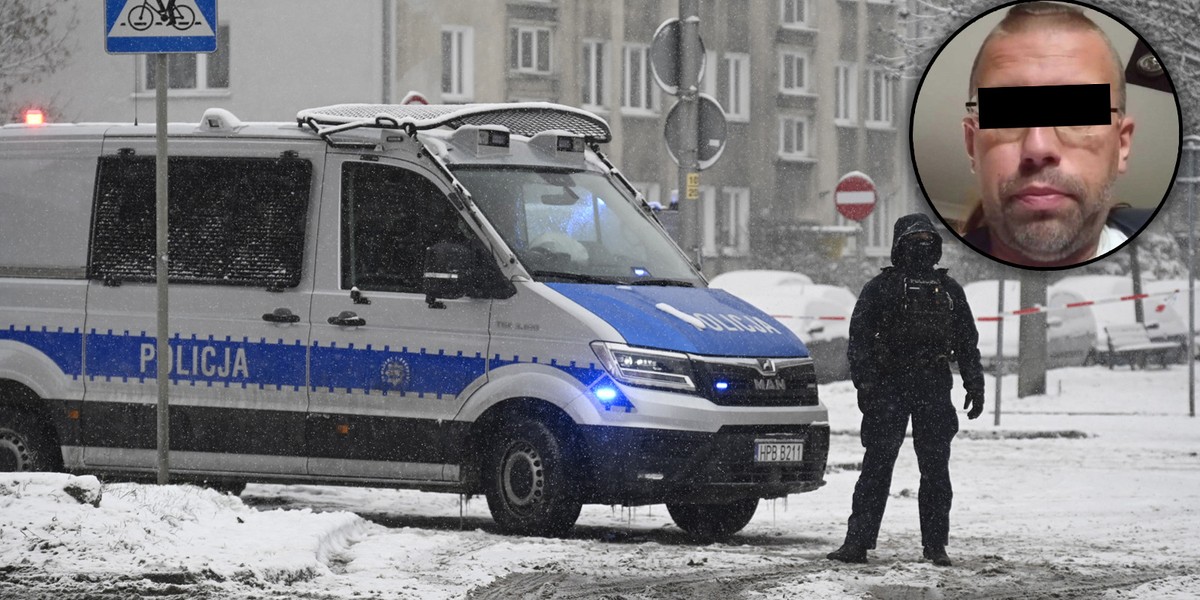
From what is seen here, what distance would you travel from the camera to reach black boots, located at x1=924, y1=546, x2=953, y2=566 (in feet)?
28.9

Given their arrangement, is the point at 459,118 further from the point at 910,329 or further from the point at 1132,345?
the point at 1132,345

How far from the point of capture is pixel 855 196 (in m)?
26.4

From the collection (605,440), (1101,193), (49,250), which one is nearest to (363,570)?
(605,440)

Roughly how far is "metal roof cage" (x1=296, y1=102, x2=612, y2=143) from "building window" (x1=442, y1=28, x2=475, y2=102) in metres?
32.1

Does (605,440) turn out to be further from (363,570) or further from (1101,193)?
(1101,193)

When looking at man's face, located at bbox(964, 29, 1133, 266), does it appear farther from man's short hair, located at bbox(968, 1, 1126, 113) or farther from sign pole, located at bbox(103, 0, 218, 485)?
sign pole, located at bbox(103, 0, 218, 485)

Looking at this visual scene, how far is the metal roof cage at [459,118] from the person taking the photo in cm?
1040

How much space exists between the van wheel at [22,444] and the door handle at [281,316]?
1.59 metres

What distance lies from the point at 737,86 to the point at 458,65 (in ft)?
28.8

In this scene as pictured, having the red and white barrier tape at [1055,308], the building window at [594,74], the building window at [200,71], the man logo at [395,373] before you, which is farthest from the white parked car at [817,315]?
the building window at [594,74]

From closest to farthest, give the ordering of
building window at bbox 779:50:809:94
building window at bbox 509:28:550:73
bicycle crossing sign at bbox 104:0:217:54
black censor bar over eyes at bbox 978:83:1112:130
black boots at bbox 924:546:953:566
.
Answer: black censor bar over eyes at bbox 978:83:1112:130, black boots at bbox 924:546:953:566, bicycle crossing sign at bbox 104:0:217:54, building window at bbox 509:28:550:73, building window at bbox 779:50:809:94

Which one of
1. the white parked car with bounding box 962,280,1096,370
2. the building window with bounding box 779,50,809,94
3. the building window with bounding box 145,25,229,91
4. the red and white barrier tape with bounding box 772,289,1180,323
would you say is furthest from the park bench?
the building window with bounding box 779,50,809,94

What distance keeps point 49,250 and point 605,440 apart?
3.74 meters

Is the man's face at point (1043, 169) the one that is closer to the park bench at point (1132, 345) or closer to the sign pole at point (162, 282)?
the sign pole at point (162, 282)
